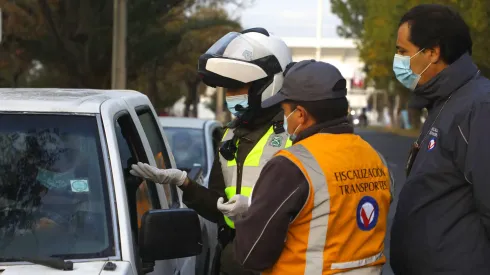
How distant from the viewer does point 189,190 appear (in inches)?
180

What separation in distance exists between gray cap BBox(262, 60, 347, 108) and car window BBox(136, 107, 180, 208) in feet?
5.46

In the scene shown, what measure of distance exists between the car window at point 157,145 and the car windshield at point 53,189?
3.50ft

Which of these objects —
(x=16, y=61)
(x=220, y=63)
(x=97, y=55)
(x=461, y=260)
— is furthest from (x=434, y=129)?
(x=16, y=61)

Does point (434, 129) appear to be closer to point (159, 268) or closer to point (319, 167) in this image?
point (319, 167)

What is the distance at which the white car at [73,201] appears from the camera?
365cm

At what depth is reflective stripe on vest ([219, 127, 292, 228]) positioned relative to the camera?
14.7 ft

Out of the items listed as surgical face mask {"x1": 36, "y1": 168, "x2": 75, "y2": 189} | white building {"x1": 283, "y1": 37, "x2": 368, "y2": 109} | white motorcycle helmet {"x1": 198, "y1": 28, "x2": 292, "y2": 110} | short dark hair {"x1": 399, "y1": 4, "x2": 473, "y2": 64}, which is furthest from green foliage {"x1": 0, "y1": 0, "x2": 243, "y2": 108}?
white building {"x1": 283, "y1": 37, "x2": 368, "y2": 109}

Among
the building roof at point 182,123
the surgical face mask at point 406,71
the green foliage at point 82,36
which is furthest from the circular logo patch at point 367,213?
the green foliage at point 82,36

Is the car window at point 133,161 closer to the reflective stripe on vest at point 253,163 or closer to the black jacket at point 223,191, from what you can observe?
the black jacket at point 223,191

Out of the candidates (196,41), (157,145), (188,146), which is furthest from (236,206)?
(196,41)

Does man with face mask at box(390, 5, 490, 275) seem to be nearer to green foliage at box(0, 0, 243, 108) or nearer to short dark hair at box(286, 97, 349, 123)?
short dark hair at box(286, 97, 349, 123)

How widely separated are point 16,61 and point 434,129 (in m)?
18.7

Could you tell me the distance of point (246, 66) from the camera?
15.6 feet

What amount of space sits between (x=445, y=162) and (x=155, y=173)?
4.35ft
